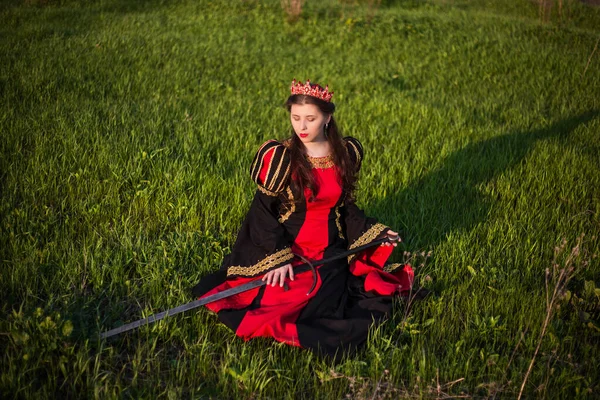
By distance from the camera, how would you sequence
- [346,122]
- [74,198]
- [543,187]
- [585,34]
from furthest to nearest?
[585,34] → [346,122] → [543,187] → [74,198]

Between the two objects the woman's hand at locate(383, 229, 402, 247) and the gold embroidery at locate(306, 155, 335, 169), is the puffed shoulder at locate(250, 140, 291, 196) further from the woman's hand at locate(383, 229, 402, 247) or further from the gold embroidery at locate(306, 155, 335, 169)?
the woman's hand at locate(383, 229, 402, 247)

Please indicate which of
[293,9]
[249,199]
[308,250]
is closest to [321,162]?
[308,250]

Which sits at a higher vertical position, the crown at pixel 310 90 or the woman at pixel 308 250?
the crown at pixel 310 90

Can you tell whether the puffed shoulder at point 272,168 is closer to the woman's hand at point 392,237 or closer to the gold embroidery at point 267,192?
the gold embroidery at point 267,192

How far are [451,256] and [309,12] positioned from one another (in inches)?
350

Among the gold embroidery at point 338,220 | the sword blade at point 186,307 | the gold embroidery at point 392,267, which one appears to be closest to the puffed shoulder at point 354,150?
the gold embroidery at point 338,220

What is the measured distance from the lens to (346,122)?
659cm

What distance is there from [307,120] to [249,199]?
1.51m

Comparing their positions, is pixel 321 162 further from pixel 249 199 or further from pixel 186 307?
pixel 249 199

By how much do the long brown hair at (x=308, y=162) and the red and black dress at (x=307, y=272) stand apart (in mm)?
48

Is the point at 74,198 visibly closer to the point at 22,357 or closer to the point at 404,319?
the point at 22,357

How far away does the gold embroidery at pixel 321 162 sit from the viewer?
3.36 meters

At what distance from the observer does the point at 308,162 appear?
10.9 ft

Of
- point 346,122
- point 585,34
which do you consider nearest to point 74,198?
point 346,122
